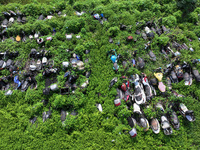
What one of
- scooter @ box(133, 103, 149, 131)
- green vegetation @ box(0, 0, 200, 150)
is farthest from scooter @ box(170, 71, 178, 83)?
scooter @ box(133, 103, 149, 131)

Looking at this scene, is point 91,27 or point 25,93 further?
point 91,27

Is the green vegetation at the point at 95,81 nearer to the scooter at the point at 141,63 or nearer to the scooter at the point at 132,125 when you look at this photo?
the scooter at the point at 132,125

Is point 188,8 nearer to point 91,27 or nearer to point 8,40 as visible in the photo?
point 91,27

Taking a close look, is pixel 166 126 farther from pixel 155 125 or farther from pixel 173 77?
pixel 173 77

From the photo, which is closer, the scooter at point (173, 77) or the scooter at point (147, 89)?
the scooter at point (147, 89)

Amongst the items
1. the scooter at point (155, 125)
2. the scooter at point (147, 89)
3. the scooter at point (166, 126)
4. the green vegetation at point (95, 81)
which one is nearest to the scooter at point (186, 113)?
the green vegetation at point (95, 81)

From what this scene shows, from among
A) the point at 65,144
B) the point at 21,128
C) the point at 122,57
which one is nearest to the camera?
the point at 65,144

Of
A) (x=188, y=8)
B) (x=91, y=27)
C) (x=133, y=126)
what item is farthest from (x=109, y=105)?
(x=188, y=8)
